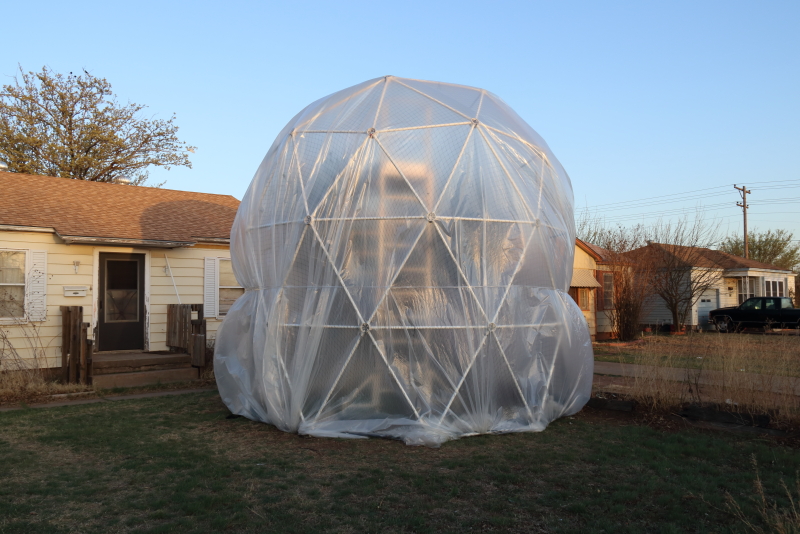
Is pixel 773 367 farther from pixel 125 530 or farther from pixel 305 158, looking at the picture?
pixel 125 530

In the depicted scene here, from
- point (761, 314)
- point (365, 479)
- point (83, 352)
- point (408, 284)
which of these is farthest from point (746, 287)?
point (365, 479)

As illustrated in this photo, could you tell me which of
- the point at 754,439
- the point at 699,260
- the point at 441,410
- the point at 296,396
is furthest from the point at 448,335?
the point at 699,260

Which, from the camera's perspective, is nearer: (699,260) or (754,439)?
(754,439)

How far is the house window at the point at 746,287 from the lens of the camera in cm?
3016

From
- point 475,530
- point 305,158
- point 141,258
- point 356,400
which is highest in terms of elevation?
point 305,158

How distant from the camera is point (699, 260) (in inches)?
965

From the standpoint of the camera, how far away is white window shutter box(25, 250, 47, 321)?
10.5 m

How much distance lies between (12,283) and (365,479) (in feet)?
26.8

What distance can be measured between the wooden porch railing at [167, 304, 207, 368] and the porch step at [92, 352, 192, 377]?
259 millimetres

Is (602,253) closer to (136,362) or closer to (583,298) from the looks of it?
(583,298)

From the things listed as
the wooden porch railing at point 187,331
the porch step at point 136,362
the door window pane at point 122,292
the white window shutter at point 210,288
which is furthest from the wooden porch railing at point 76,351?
the white window shutter at point 210,288

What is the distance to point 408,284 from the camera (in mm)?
7000

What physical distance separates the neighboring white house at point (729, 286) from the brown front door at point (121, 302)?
20176 millimetres

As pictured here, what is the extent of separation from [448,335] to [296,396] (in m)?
1.86
